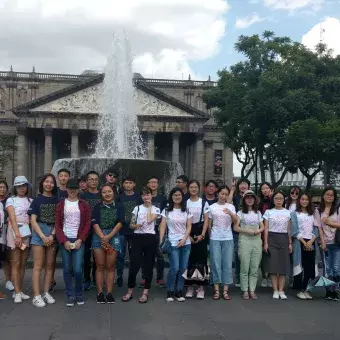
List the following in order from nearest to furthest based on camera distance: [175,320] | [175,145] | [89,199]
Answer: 1. [175,320]
2. [89,199]
3. [175,145]

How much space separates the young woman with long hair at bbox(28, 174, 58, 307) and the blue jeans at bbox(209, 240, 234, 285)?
2.58m

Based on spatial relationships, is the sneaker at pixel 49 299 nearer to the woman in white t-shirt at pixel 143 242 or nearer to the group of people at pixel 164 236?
the group of people at pixel 164 236

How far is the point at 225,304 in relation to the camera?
7.80 metres

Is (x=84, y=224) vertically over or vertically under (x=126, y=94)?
under

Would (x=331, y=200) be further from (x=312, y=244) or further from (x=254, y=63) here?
(x=254, y=63)

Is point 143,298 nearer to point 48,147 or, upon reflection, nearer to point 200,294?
point 200,294

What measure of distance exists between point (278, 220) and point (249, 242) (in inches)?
24.6

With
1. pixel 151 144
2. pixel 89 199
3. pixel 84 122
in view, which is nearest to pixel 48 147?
pixel 84 122

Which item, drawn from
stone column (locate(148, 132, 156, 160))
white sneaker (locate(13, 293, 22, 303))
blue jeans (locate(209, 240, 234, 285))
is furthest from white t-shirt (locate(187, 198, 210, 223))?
stone column (locate(148, 132, 156, 160))

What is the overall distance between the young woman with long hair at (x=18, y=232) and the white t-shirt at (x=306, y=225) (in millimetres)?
4539

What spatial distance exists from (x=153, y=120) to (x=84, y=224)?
145 feet

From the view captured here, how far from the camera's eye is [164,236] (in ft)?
26.9

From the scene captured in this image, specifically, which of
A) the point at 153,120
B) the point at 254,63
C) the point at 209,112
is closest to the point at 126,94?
the point at 254,63

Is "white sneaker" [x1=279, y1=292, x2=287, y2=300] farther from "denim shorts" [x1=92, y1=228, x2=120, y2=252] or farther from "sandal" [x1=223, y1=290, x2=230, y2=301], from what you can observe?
"denim shorts" [x1=92, y1=228, x2=120, y2=252]
